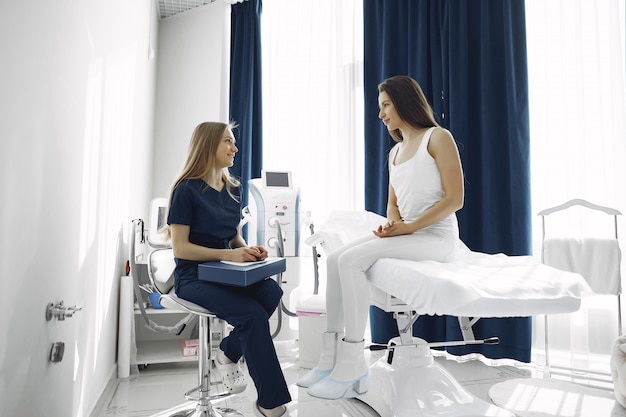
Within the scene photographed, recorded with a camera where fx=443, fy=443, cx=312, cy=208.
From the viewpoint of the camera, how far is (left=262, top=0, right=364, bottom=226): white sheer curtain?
10.9 ft

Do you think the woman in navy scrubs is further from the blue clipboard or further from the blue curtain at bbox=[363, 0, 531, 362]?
the blue curtain at bbox=[363, 0, 531, 362]

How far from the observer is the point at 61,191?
1372 millimetres

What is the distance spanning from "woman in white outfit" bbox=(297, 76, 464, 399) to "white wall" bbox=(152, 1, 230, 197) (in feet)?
6.74

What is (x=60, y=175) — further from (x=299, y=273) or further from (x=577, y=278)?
(x=299, y=273)

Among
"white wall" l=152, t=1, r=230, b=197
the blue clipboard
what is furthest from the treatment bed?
"white wall" l=152, t=1, r=230, b=197

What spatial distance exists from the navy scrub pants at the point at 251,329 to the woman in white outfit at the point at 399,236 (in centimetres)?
13

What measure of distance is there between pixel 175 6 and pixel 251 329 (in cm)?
298

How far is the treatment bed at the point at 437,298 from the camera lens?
43.9 inches

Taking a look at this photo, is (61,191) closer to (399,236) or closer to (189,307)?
(189,307)

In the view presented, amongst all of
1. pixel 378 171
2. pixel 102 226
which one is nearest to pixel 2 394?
pixel 102 226

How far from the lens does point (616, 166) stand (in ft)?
7.81

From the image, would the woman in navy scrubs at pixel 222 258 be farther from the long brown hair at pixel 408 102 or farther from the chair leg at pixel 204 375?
the long brown hair at pixel 408 102

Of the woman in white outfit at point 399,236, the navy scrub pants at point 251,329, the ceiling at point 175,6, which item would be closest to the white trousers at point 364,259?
the woman in white outfit at point 399,236

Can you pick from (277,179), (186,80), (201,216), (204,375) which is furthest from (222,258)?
(186,80)
